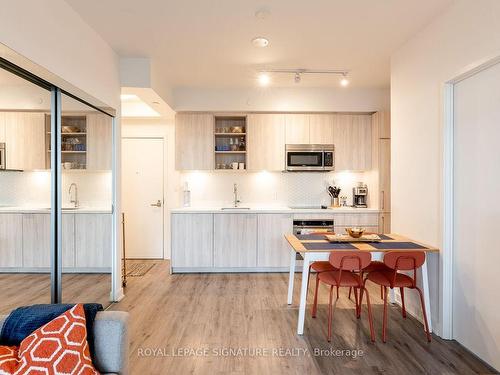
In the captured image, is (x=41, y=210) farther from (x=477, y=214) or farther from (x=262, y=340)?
(x=477, y=214)

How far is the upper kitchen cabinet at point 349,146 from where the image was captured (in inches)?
189

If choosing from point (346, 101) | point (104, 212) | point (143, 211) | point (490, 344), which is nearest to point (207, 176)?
point (143, 211)

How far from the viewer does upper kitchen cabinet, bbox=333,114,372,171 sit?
4.79 metres

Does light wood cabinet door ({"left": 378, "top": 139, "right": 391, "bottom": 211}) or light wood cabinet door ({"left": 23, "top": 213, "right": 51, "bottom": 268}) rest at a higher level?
light wood cabinet door ({"left": 378, "top": 139, "right": 391, "bottom": 211})

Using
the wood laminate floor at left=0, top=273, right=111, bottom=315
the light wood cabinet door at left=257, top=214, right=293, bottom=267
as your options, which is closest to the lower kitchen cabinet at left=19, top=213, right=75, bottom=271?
the wood laminate floor at left=0, top=273, right=111, bottom=315

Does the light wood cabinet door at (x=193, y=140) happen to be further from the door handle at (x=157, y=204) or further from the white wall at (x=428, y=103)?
the white wall at (x=428, y=103)

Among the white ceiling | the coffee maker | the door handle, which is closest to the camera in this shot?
the white ceiling

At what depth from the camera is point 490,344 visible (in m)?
2.17

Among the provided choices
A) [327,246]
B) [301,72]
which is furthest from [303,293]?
[301,72]

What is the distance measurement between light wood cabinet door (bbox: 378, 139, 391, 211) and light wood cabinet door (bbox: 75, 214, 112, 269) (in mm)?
3750

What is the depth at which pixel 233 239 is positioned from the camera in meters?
4.45

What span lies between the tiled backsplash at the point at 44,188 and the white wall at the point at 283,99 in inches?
80.0

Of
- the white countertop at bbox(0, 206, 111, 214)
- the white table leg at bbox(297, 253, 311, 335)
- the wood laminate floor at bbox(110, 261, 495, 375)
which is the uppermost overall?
the white countertop at bbox(0, 206, 111, 214)

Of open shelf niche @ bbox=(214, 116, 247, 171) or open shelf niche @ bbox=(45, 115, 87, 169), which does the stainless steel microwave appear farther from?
open shelf niche @ bbox=(45, 115, 87, 169)
